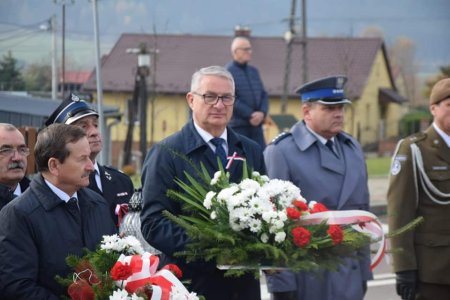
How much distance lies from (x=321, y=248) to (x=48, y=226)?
1.31 meters

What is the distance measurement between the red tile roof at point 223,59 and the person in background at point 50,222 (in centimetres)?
6153

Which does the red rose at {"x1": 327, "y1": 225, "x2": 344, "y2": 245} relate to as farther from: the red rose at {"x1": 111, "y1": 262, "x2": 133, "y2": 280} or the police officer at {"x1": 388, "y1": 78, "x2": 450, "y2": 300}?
the police officer at {"x1": 388, "y1": 78, "x2": 450, "y2": 300}

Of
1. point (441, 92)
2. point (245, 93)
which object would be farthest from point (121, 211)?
point (245, 93)

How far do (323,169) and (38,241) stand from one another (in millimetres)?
2268

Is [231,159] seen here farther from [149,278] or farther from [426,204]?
[426,204]

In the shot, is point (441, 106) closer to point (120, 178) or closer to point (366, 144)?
point (120, 178)

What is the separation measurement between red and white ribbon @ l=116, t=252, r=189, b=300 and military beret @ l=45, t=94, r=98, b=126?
2.04 m

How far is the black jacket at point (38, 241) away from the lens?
4695 millimetres

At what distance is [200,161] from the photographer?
5.66m

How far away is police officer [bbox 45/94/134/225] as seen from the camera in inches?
261

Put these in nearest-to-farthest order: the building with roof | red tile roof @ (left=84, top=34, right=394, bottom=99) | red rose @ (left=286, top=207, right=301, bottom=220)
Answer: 1. red rose @ (left=286, top=207, right=301, bottom=220)
2. the building with roof
3. red tile roof @ (left=84, top=34, right=394, bottom=99)

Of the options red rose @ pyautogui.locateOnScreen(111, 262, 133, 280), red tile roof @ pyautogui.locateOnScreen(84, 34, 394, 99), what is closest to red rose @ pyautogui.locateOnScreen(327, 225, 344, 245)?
red rose @ pyautogui.locateOnScreen(111, 262, 133, 280)

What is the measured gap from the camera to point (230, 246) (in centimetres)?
497

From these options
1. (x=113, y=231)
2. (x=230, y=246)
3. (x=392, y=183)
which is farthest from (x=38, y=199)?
(x=392, y=183)
